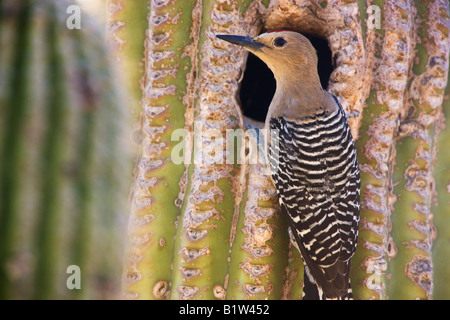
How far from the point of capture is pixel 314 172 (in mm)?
2438

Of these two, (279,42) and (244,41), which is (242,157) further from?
(279,42)

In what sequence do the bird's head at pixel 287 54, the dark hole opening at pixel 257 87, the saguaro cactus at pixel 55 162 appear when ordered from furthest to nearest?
the dark hole opening at pixel 257 87, the bird's head at pixel 287 54, the saguaro cactus at pixel 55 162

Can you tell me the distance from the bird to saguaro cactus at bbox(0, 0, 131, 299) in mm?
1368

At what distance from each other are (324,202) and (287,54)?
0.90 metres

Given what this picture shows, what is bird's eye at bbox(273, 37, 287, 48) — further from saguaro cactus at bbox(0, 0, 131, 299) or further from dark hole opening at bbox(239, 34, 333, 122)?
saguaro cactus at bbox(0, 0, 131, 299)

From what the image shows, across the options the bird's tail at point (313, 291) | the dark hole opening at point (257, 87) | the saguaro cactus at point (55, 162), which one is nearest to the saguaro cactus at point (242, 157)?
the bird's tail at point (313, 291)

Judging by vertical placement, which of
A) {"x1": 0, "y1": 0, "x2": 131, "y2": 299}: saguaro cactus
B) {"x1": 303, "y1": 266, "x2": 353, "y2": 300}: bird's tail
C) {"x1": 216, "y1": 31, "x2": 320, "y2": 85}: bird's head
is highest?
{"x1": 216, "y1": 31, "x2": 320, "y2": 85}: bird's head

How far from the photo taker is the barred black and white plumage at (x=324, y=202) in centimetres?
230

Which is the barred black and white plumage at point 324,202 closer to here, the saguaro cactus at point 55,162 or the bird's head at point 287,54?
the bird's head at point 287,54

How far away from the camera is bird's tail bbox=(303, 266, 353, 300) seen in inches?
91.2

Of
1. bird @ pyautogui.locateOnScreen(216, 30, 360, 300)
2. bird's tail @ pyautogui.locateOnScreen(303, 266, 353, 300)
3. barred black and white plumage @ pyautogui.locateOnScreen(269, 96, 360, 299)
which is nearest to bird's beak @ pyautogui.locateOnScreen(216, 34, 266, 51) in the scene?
bird @ pyautogui.locateOnScreen(216, 30, 360, 300)

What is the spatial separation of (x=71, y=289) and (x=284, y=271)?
154 centimetres

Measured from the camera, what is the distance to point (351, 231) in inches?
91.2

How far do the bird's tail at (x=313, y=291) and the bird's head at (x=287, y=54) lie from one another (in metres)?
1.10
